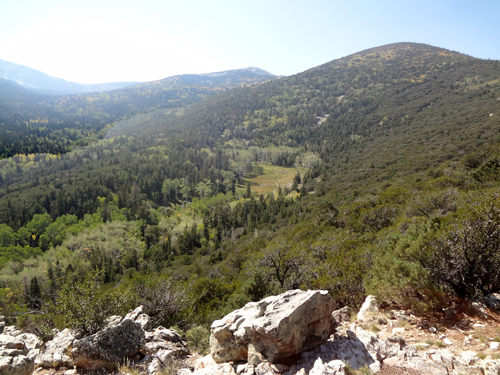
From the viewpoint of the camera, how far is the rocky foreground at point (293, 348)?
8953mm

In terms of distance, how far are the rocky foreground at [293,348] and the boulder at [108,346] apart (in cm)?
4

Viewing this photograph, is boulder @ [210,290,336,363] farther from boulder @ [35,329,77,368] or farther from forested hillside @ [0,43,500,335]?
boulder @ [35,329,77,368]

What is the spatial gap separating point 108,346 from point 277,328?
26.6 ft

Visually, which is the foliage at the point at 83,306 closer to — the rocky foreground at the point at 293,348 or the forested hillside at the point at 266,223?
the forested hillside at the point at 266,223

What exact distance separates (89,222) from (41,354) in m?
122

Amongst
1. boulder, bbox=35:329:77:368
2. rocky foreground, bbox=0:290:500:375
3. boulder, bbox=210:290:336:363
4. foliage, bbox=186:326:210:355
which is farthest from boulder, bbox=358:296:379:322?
boulder, bbox=35:329:77:368

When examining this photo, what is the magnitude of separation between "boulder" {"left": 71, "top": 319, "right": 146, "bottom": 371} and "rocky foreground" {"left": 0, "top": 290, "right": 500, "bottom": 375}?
0.04m

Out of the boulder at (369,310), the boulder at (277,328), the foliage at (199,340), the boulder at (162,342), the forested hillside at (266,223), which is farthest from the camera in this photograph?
the foliage at (199,340)

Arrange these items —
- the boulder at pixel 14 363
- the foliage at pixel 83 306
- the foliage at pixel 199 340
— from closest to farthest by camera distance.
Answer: the boulder at pixel 14 363 < the foliage at pixel 83 306 < the foliage at pixel 199 340

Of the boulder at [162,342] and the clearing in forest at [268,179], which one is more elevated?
the boulder at [162,342]

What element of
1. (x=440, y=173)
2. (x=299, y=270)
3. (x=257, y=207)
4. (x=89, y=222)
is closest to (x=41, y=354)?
(x=299, y=270)

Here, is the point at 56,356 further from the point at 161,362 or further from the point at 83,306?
the point at 161,362

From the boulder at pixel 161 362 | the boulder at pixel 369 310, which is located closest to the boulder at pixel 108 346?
the boulder at pixel 161 362

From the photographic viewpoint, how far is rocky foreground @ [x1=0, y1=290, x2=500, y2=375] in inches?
352
